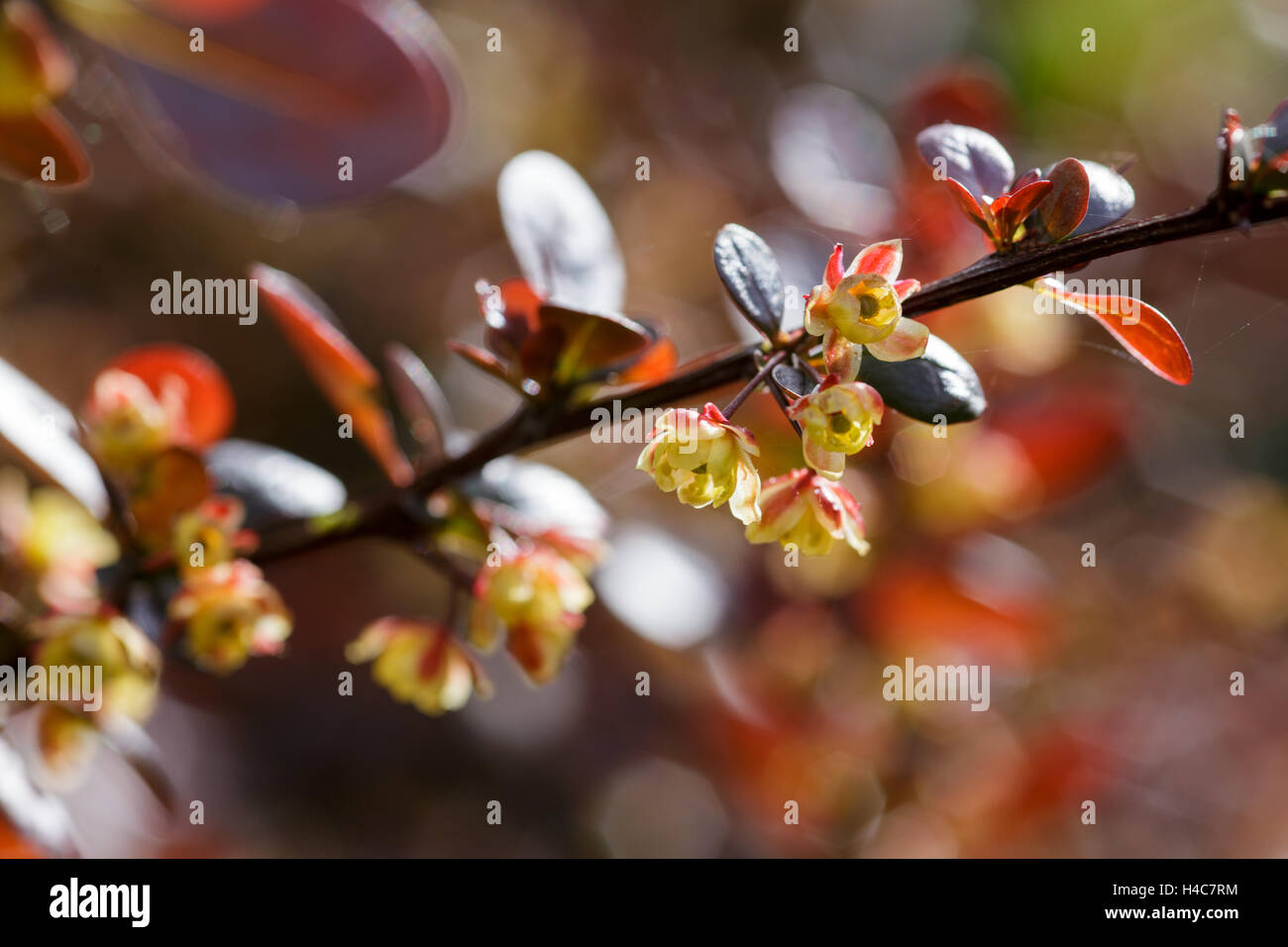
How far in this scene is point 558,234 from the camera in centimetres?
96

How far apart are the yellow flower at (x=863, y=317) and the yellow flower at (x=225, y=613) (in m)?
0.55

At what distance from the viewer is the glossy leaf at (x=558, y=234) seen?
0.92 metres

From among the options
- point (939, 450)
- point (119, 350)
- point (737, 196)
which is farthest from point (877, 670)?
point (119, 350)

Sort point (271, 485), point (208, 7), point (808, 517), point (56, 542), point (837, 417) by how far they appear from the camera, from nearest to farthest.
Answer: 1. point (837, 417)
2. point (808, 517)
3. point (271, 485)
4. point (56, 542)
5. point (208, 7)

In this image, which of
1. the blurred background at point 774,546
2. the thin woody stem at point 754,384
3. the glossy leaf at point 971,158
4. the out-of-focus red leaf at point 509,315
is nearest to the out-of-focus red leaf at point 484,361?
the out-of-focus red leaf at point 509,315

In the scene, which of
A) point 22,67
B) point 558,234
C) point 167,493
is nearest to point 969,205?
point 558,234

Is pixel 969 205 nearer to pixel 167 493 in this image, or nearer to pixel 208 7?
pixel 167 493

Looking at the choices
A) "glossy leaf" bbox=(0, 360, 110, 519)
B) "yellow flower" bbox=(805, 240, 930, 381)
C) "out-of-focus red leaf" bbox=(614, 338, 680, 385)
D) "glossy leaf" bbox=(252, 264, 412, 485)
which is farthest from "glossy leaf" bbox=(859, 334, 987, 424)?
"glossy leaf" bbox=(0, 360, 110, 519)

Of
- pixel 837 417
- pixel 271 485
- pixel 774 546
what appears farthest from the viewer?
pixel 774 546

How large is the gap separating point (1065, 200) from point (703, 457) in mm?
275

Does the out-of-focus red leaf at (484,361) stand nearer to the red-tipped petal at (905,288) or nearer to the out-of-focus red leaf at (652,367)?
the out-of-focus red leaf at (652,367)

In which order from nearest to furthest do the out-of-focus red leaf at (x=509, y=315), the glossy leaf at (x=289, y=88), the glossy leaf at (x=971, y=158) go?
the glossy leaf at (x=971, y=158) → the out-of-focus red leaf at (x=509, y=315) → the glossy leaf at (x=289, y=88)

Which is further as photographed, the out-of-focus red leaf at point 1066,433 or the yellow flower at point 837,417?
the out-of-focus red leaf at point 1066,433
